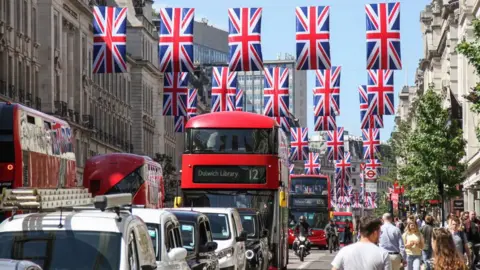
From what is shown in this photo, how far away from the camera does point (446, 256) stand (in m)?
11.7

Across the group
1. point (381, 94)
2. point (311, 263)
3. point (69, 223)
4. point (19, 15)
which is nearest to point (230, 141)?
point (311, 263)

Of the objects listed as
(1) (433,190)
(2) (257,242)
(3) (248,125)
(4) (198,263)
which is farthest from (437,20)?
(4) (198,263)

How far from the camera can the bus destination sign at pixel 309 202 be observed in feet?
212

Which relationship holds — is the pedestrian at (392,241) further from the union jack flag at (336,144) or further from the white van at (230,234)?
the union jack flag at (336,144)

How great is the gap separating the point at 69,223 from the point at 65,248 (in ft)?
1.00

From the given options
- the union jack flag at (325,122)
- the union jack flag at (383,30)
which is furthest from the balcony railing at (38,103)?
the union jack flag at (383,30)

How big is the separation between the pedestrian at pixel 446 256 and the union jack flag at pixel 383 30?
28314 mm

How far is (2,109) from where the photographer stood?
25875 millimetres

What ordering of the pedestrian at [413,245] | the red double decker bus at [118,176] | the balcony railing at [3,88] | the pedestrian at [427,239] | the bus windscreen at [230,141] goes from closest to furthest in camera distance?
the pedestrian at [413,245] → the pedestrian at [427,239] → the bus windscreen at [230,141] → the red double decker bus at [118,176] → the balcony railing at [3,88]

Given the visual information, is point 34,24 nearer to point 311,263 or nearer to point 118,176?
point 118,176

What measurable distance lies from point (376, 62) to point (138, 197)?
893 cm

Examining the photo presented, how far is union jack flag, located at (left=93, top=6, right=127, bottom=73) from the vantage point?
137ft

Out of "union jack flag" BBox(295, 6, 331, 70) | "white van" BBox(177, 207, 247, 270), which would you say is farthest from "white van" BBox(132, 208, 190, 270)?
"union jack flag" BBox(295, 6, 331, 70)

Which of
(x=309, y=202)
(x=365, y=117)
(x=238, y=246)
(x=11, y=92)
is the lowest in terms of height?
(x=309, y=202)
